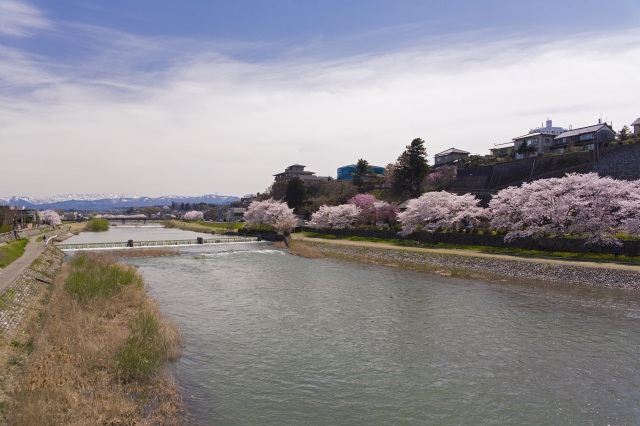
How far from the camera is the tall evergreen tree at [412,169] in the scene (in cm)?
6438

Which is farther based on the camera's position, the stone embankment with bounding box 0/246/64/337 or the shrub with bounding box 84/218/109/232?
the shrub with bounding box 84/218/109/232

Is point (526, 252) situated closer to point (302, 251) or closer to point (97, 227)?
point (302, 251)

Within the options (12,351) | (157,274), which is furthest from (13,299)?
(157,274)

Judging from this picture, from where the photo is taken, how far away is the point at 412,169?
65.0 m

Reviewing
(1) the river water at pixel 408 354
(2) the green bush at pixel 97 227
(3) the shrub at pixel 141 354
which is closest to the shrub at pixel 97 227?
(2) the green bush at pixel 97 227

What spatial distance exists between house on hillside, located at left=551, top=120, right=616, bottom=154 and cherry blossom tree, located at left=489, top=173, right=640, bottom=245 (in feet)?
87.9

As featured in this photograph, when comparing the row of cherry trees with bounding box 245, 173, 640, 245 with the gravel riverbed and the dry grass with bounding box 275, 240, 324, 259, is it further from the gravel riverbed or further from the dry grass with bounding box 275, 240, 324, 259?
the dry grass with bounding box 275, 240, 324, 259

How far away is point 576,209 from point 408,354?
25.5 meters

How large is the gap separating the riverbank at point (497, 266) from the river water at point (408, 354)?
2072mm

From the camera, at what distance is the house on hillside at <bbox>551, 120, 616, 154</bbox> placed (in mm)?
59838

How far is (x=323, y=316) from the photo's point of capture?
1944 cm

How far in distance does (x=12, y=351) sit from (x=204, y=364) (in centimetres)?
571

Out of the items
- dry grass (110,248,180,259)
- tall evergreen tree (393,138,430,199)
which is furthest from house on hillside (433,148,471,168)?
dry grass (110,248,180,259)

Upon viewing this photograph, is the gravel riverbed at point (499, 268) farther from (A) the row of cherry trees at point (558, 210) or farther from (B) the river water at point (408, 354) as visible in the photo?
(A) the row of cherry trees at point (558, 210)
